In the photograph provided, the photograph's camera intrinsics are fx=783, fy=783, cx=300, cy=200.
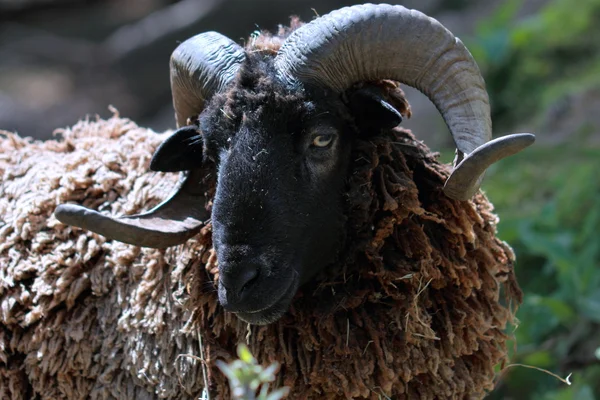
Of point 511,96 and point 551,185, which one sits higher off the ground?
point 511,96

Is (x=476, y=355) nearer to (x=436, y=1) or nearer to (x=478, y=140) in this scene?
(x=478, y=140)

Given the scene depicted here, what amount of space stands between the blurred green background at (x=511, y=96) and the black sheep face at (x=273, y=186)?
1.66 m

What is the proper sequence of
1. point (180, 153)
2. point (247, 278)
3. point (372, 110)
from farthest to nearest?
1. point (180, 153)
2. point (372, 110)
3. point (247, 278)

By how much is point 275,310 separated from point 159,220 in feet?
3.30

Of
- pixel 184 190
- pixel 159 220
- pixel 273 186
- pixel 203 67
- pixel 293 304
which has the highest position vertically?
pixel 203 67

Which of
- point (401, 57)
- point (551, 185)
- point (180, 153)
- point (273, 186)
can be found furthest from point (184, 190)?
point (551, 185)

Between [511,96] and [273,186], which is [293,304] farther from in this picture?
[511,96]

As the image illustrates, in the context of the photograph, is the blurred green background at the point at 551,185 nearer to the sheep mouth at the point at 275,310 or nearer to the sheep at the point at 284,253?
the sheep at the point at 284,253

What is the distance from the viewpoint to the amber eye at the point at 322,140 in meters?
3.96

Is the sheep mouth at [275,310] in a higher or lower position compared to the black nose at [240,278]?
lower

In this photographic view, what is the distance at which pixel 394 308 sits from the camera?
4168 mm

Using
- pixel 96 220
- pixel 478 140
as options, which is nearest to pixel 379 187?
pixel 478 140

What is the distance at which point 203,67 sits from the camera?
431cm

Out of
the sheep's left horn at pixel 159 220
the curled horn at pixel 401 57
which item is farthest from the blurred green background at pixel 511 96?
the sheep's left horn at pixel 159 220
